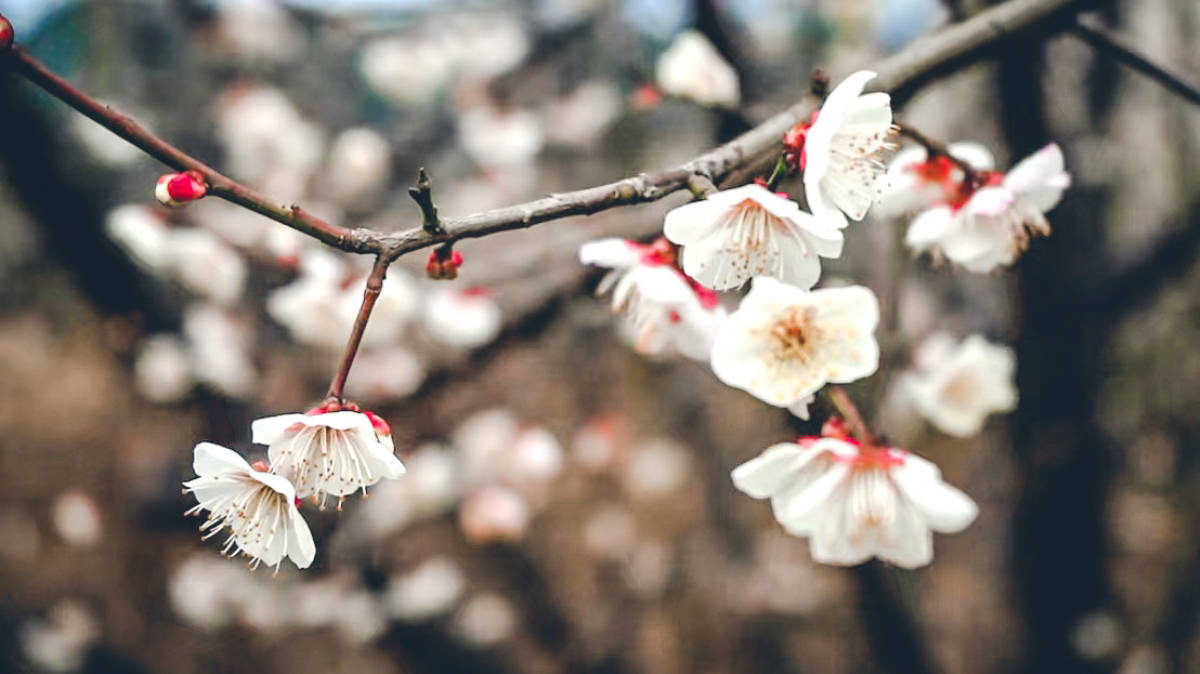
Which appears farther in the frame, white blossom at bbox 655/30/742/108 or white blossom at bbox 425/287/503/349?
white blossom at bbox 425/287/503/349

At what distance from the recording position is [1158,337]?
2.56 m

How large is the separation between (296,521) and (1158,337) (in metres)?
2.77

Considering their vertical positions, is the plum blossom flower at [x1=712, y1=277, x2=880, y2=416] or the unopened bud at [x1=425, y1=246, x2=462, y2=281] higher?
the unopened bud at [x1=425, y1=246, x2=462, y2=281]

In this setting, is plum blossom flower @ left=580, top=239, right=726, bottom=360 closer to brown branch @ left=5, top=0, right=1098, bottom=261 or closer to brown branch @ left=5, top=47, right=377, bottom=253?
brown branch @ left=5, top=0, right=1098, bottom=261

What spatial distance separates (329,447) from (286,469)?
9 centimetres

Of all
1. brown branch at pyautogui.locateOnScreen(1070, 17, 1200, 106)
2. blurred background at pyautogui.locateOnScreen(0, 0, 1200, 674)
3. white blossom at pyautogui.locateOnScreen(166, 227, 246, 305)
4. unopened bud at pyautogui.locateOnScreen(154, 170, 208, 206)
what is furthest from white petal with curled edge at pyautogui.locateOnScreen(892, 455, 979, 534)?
white blossom at pyautogui.locateOnScreen(166, 227, 246, 305)

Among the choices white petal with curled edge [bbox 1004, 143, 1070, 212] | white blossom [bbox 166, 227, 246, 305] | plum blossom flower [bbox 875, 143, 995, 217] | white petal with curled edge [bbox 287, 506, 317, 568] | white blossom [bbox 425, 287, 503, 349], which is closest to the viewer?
white petal with curled edge [bbox 287, 506, 317, 568]

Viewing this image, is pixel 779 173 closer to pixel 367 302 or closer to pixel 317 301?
pixel 367 302

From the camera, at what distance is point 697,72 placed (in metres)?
1.52

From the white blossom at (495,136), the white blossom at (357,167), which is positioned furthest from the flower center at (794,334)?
the white blossom at (357,167)

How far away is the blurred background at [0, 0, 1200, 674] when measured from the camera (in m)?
1.94

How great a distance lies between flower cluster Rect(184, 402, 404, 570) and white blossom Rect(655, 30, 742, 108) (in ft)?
3.15

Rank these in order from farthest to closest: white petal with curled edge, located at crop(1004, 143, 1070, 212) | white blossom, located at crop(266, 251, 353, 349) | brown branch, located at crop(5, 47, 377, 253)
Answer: white blossom, located at crop(266, 251, 353, 349) → white petal with curled edge, located at crop(1004, 143, 1070, 212) → brown branch, located at crop(5, 47, 377, 253)

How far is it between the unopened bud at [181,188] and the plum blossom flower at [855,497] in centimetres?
55
